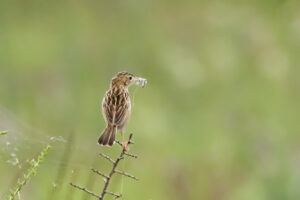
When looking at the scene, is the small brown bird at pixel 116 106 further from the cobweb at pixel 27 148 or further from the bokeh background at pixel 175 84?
the bokeh background at pixel 175 84

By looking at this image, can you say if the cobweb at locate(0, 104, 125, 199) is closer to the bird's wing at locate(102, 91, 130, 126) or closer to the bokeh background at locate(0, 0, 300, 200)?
the bird's wing at locate(102, 91, 130, 126)

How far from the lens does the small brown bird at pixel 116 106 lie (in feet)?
12.5

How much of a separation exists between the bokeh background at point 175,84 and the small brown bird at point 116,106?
857mm

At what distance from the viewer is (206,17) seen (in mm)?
12578

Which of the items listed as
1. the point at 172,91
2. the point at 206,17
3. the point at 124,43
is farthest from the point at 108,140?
the point at 206,17

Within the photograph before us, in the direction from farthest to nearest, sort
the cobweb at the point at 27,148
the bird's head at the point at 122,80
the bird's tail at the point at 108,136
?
the bird's head at the point at 122,80 < the bird's tail at the point at 108,136 < the cobweb at the point at 27,148

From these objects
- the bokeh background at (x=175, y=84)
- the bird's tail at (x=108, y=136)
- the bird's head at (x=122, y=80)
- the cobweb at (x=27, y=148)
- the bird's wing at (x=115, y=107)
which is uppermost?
the bokeh background at (x=175, y=84)

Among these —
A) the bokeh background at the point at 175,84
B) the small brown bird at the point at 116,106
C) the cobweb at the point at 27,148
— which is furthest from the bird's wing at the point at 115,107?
the bokeh background at the point at 175,84

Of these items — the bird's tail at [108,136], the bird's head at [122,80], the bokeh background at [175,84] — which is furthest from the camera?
the bokeh background at [175,84]

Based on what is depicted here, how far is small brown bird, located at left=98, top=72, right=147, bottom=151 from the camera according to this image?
3.81m

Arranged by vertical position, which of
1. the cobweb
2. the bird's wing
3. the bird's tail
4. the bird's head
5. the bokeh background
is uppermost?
the bokeh background

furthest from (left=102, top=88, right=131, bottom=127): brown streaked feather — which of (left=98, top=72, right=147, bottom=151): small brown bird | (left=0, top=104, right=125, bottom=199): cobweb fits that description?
(left=0, top=104, right=125, bottom=199): cobweb

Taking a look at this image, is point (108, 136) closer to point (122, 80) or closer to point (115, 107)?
point (115, 107)

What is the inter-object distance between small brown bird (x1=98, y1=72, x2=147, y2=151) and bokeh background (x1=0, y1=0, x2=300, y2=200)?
2.81 ft
